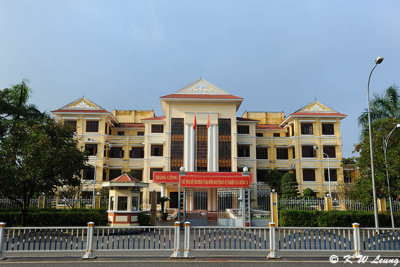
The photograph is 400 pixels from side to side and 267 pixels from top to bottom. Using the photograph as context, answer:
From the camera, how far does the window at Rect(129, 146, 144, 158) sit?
38.4 meters

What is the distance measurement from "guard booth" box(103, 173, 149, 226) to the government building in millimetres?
12915

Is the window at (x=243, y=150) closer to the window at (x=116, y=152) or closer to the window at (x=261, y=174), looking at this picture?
the window at (x=261, y=174)

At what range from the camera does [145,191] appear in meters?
35.2

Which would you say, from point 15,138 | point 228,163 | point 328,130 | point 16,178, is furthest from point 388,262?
point 328,130

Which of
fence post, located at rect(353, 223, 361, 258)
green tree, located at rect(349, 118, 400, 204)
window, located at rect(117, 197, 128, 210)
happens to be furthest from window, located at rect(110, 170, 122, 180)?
fence post, located at rect(353, 223, 361, 258)

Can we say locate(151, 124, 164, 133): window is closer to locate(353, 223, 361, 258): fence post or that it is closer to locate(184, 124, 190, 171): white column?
locate(184, 124, 190, 171): white column

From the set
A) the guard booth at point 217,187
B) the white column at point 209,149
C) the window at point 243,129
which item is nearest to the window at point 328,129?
the window at point 243,129

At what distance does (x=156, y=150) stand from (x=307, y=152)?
1723 centimetres

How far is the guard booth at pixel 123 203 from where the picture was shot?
60.7 ft

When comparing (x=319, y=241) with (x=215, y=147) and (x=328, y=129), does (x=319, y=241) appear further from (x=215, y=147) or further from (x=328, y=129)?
(x=328, y=129)

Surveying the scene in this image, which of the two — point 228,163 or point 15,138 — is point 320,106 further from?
point 15,138

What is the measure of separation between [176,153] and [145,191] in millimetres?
5426

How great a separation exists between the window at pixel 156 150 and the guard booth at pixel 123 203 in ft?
57.3

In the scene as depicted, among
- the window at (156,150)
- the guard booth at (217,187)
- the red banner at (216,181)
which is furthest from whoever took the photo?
the window at (156,150)
